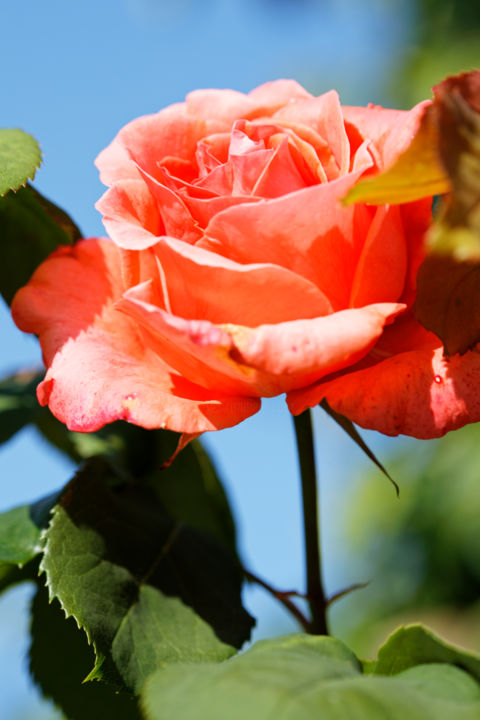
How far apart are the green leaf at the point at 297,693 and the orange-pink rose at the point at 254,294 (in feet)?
0.54

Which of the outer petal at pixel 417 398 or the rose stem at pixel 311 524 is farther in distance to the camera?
the rose stem at pixel 311 524

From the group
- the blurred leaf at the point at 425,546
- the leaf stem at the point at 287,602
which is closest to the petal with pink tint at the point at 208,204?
the leaf stem at the point at 287,602

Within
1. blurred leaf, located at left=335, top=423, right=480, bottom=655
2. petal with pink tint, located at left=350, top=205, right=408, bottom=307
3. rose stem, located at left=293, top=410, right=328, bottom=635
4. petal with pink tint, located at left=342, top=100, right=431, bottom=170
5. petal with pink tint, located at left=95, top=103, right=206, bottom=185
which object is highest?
petal with pink tint, located at left=95, top=103, right=206, bottom=185

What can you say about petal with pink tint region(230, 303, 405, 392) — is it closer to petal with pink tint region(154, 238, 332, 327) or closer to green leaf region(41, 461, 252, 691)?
petal with pink tint region(154, 238, 332, 327)

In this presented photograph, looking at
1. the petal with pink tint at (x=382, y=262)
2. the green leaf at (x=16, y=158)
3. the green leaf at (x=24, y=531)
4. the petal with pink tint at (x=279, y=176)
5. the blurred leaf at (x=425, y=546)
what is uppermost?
the green leaf at (x=16, y=158)

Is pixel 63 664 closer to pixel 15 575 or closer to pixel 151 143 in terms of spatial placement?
pixel 15 575

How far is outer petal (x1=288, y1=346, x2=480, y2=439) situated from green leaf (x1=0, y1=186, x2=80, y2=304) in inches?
15.8

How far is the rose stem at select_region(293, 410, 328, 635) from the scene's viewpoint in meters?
0.68

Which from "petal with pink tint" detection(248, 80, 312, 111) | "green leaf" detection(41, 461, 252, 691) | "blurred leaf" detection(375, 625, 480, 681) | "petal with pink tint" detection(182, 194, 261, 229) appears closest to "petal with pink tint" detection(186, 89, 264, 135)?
"petal with pink tint" detection(248, 80, 312, 111)

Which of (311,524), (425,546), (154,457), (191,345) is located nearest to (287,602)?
(311,524)

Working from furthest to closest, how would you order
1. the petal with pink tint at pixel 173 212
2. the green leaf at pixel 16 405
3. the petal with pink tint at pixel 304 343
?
the green leaf at pixel 16 405, the petal with pink tint at pixel 173 212, the petal with pink tint at pixel 304 343

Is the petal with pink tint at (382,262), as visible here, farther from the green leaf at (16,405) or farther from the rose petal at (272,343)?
the green leaf at (16,405)

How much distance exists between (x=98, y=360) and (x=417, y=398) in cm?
25

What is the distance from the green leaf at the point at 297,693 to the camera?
0.38 meters
